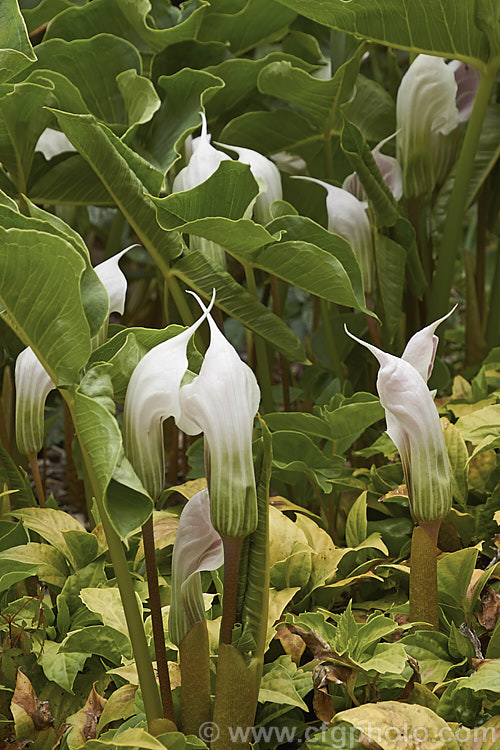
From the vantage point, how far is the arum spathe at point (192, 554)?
49cm

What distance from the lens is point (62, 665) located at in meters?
0.60

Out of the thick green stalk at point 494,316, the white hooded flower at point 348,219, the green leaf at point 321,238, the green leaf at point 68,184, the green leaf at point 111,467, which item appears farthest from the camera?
the thick green stalk at point 494,316

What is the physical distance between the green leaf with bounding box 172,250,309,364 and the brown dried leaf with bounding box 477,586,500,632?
323 millimetres

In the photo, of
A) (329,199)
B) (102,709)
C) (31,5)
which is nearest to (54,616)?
(102,709)

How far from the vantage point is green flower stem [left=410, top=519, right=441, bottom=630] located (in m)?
0.55

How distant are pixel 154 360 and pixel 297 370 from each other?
163 centimetres

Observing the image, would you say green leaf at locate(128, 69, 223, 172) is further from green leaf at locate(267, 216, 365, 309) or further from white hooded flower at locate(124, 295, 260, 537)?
white hooded flower at locate(124, 295, 260, 537)

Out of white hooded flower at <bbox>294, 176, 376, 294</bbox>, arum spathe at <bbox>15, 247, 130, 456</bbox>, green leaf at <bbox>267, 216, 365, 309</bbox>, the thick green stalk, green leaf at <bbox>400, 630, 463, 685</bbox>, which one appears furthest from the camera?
the thick green stalk

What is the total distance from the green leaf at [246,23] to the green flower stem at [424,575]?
738 millimetres

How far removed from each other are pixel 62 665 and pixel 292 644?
17cm

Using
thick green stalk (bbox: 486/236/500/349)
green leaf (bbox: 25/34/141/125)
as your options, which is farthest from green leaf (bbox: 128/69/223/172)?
thick green stalk (bbox: 486/236/500/349)

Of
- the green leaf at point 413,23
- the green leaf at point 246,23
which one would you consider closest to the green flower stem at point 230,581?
the green leaf at point 413,23

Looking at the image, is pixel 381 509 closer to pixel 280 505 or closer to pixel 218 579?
pixel 280 505

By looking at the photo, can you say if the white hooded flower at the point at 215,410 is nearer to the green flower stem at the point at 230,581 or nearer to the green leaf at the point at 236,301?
the green flower stem at the point at 230,581
